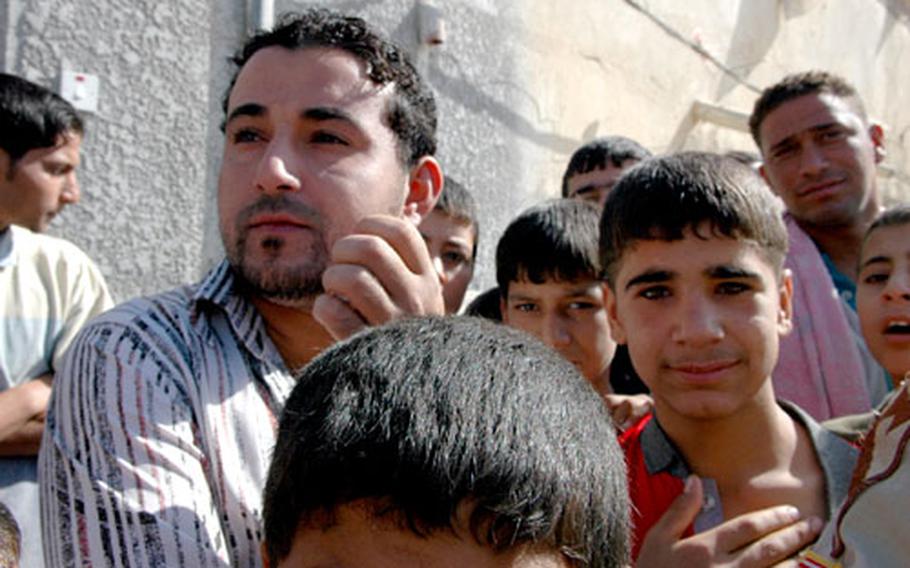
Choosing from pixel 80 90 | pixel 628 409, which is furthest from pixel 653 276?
pixel 80 90

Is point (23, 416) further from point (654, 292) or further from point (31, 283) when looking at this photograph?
point (654, 292)

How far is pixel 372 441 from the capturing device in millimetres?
877

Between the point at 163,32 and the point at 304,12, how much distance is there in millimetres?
2376

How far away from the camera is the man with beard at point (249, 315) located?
1195 mm

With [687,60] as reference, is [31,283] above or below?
below

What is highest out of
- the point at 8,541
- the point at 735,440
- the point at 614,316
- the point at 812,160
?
the point at 812,160

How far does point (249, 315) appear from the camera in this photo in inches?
58.6

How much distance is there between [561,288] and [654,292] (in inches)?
30.6

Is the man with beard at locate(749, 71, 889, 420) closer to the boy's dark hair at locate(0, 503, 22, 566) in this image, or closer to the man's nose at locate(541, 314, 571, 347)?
the man's nose at locate(541, 314, 571, 347)

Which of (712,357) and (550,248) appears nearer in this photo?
(712,357)

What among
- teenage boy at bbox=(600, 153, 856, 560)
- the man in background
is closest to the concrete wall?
the man in background

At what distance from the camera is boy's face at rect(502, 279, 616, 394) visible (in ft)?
8.18

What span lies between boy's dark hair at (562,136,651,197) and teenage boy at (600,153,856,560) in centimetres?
150

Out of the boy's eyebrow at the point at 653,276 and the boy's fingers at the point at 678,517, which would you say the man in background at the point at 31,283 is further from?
the boy's fingers at the point at 678,517
